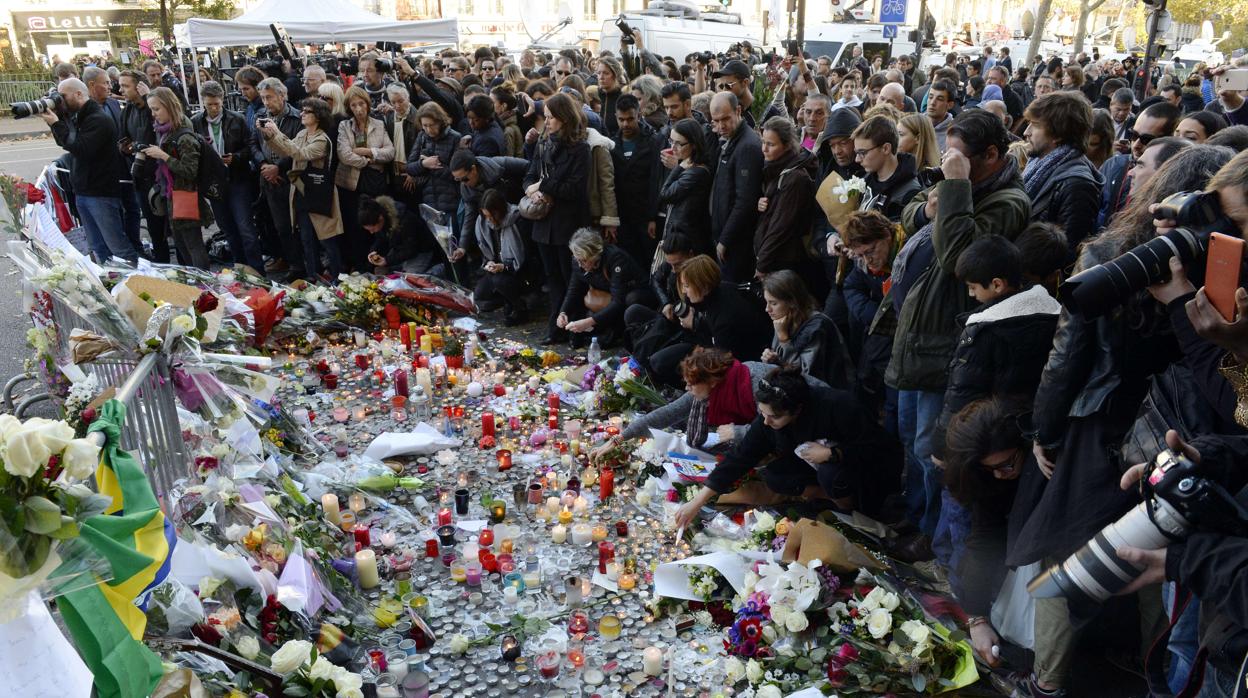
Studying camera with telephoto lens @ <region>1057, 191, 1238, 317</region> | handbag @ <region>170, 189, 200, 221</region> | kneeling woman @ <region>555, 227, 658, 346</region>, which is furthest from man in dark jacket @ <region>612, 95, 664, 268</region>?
camera with telephoto lens @ <region>1057, 191, 1238, 317</region>

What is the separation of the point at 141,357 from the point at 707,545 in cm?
233

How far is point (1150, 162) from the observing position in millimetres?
3389

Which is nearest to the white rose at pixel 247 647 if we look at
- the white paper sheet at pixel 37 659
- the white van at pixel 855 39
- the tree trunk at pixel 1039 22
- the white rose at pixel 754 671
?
the white paper sheet at pixel 37 659

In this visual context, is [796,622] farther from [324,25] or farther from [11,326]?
[324,25]

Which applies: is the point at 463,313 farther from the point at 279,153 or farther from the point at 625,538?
the point at 625,538

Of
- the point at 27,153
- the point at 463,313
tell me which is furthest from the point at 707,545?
the point at 27,153

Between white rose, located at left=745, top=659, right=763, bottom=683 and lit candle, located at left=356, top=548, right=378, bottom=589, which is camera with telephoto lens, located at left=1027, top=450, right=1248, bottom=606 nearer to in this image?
white rose, located at left=745, top=659, right=763, bottom=683

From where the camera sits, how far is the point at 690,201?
568cm

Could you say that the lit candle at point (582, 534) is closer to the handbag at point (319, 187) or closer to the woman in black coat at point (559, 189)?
the woman in black coat at point (559, 189)

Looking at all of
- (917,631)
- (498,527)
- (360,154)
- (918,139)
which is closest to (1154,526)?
(917,631)

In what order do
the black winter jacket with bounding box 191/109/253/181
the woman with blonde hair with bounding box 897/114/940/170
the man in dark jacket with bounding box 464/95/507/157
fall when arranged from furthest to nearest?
the black winter jacket with bounding box 191/109/253/181, the man in dark jacket with bounding box 464/95/507/157, the woman with blonde hair with bounding box 897/114/940/170

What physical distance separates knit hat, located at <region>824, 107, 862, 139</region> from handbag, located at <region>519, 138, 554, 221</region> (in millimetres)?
2109

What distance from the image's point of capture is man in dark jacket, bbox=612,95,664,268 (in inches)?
249

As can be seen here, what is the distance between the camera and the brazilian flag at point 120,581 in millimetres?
1790
